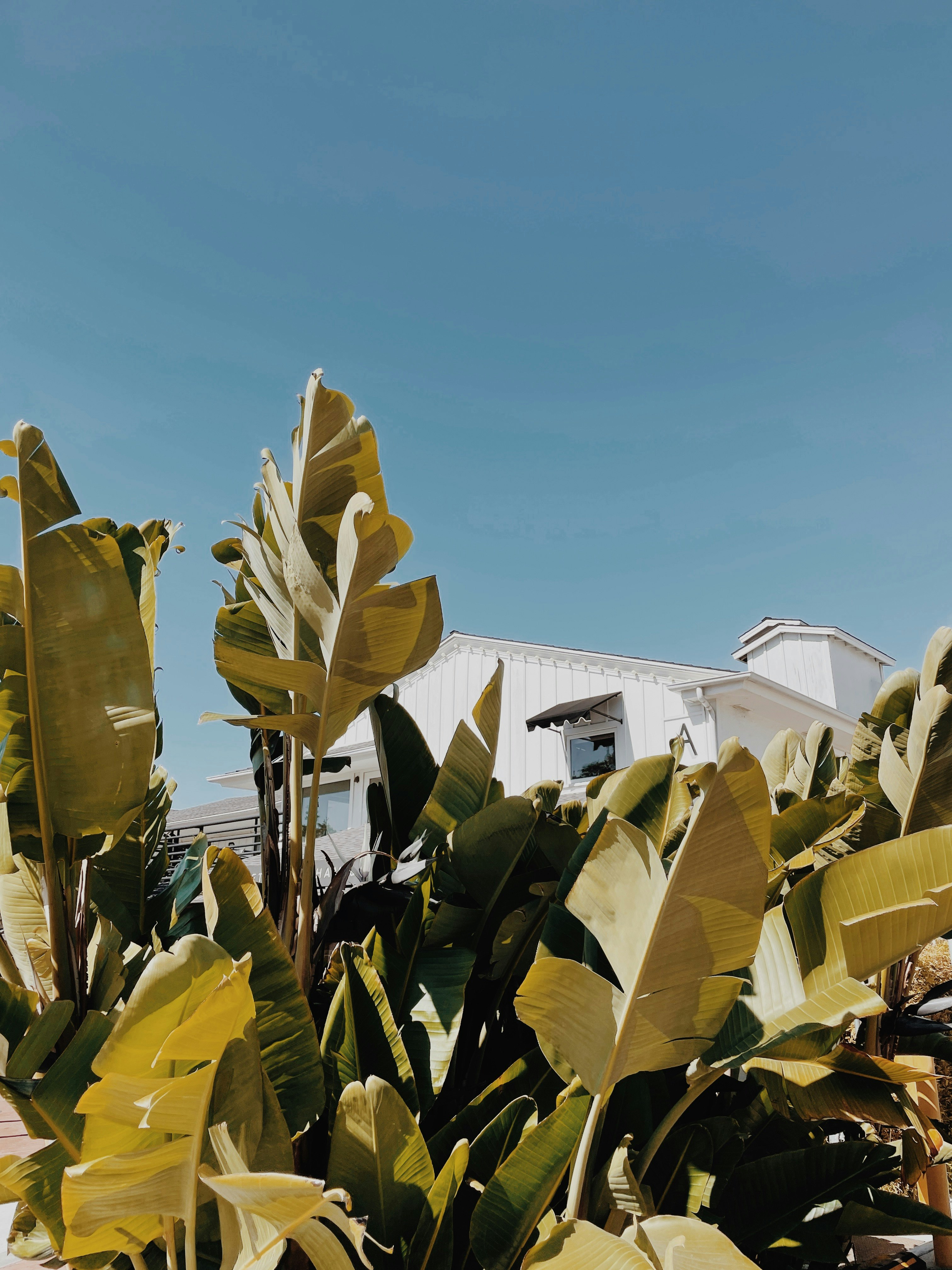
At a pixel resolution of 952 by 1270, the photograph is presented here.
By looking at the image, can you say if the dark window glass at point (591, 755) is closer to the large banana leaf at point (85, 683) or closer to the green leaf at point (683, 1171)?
the green leaf at point (683, 1171)

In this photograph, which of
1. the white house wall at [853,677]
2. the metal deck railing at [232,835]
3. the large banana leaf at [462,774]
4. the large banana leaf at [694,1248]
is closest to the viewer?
the large banana leaf at [694,1248]

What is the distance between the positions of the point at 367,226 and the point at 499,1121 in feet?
28.9

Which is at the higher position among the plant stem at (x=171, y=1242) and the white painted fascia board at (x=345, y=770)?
the white painted fascia board at (x=345, y=770)

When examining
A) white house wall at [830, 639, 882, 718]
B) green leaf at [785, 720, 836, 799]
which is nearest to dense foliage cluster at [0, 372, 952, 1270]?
green leaf at [785, 720, 836, 799]

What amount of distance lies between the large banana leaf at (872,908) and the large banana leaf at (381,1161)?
656mm

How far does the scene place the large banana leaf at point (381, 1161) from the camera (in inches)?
44.8

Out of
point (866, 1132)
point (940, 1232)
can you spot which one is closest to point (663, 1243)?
A: point (940, 1232)

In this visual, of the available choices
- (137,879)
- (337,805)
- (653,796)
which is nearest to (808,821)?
(653,796)

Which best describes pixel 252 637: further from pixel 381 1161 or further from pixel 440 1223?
pixel 440 1223

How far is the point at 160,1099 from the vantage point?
0.81 m

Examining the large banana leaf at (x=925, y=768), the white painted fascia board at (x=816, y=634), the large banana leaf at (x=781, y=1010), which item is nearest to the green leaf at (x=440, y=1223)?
the large banana leaf at (x=781, y=1010)

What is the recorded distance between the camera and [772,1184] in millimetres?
1483

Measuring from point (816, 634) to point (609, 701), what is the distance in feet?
15.5

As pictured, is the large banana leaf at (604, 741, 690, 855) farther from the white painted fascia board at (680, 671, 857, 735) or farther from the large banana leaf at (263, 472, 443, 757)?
the white painted fascia board at (680, 671, 857, 735)
